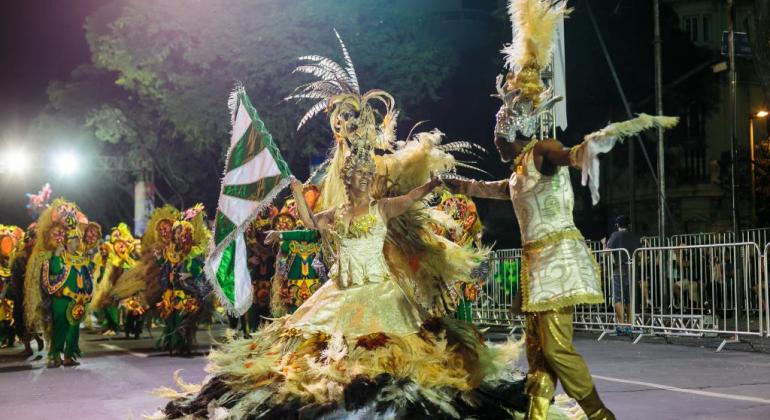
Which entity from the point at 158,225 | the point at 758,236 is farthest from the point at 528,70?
the point at 758,236

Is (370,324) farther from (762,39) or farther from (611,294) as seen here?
(611,294)

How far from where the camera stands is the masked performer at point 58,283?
11.8 m

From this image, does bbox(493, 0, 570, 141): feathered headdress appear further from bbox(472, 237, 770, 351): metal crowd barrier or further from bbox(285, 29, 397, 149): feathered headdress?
bbox(472, 237, 770, 351): metal crowd barrier

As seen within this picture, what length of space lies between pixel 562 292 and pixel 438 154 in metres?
2.07

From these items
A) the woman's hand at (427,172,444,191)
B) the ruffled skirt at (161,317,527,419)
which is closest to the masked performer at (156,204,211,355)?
the ruffled skirt at (161,317,527,419)

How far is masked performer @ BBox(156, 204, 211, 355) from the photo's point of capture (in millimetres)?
12664

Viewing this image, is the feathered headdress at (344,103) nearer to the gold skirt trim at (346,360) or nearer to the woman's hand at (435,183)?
the woman's hand at (435,183)

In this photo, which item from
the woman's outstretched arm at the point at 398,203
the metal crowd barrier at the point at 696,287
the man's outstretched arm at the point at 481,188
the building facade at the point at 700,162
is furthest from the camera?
the building facade at the point at 700,162

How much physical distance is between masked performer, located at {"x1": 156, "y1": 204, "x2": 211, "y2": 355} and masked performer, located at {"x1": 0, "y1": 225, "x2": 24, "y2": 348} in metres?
2.77

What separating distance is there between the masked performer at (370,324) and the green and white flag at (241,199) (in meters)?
0.27

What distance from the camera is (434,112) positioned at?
1069 inches

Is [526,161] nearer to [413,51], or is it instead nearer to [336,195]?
[336,195]

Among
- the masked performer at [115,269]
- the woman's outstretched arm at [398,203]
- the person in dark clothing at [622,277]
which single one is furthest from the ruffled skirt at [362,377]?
the masked performer at [115,269]

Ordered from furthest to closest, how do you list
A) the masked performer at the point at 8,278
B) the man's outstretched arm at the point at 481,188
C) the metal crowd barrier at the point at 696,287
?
the masked performer at the point at 8,278, the metal crowd barrier at the point at 696,287, the man's outstretched arm at the point at 481,188
